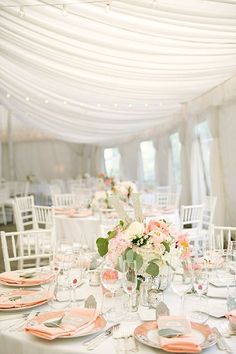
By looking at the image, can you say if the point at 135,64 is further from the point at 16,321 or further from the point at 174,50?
the point at 16,321

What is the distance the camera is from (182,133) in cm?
927

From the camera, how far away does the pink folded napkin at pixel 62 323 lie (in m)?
1.71

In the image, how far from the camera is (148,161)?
41.1 ft

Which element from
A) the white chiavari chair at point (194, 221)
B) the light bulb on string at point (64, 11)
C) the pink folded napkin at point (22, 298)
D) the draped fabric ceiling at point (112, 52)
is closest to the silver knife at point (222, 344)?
the pink folded napkin at point (22, 298)

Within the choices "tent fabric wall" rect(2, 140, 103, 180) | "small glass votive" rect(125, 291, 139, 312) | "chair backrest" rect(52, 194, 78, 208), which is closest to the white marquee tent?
"chair backrest" rect(52, 194, 78, 208)

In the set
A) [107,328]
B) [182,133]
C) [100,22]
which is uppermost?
[100,22]

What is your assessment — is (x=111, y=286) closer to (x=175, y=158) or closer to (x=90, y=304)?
(x=90, y=304)

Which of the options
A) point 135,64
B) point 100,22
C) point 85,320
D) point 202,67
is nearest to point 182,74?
point 202,67

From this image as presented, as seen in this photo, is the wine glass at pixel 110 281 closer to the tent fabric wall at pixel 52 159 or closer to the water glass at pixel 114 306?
the water glass at pixel 114 306

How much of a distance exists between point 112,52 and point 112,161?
11.0 m

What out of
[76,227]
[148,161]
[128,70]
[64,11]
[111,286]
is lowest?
[76,227]

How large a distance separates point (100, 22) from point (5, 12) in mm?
807

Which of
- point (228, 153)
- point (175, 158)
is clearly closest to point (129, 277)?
point (228, 153)

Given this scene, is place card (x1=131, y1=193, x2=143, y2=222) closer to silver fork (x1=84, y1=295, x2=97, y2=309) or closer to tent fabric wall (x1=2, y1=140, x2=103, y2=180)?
silver fork (x1=84, y1=295, x2=97, y2=309)
